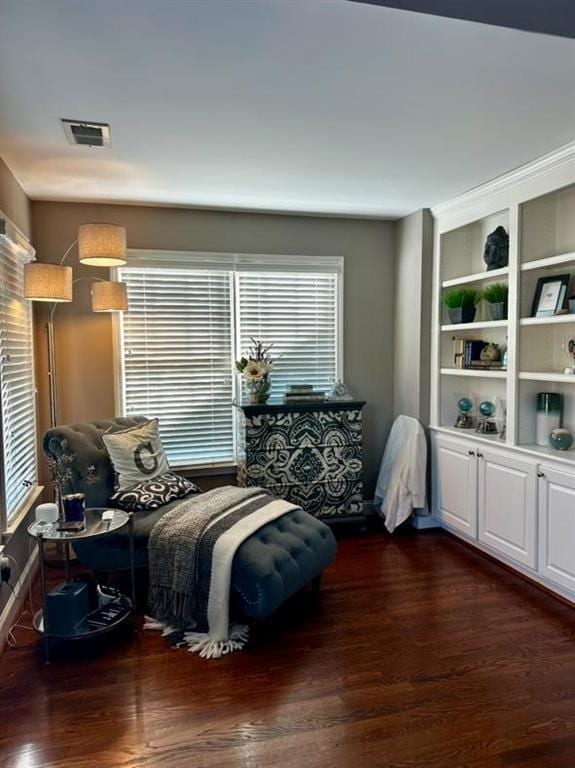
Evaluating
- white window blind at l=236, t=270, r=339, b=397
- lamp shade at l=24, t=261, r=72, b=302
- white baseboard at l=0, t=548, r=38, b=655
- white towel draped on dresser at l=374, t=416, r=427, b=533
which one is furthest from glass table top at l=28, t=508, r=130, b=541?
white towel draped on dresser at l=374, t=416, r=427, b=533

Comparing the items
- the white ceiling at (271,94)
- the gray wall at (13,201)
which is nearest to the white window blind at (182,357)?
the gray wall at (13,201)

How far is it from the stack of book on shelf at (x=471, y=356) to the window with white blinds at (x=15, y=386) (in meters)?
3.12

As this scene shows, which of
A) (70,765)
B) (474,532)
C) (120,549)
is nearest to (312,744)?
(70,765)

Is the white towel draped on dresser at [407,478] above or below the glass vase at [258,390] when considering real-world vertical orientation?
below

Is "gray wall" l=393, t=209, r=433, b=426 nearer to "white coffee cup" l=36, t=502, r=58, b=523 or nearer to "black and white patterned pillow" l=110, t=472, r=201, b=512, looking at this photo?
"black and white patterned pillow" l=110, t=472, r=201, b=512

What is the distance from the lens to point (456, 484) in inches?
159

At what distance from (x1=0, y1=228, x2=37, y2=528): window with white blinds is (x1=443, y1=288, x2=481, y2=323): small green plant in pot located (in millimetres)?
3039

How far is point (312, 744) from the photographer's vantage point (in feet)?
6.64

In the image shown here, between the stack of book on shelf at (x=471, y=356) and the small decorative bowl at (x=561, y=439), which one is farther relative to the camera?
the stack of book on shelf at (x=471, y=356)

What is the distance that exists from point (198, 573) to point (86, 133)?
2.28 m

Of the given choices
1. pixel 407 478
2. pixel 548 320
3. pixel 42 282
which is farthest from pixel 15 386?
pixel 548 320

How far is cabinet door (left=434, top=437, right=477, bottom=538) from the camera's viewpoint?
152 inches

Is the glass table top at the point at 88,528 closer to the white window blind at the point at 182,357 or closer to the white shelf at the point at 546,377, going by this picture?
the white window blind at the point at 182,357

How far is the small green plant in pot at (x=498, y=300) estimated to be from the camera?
3713 mm
